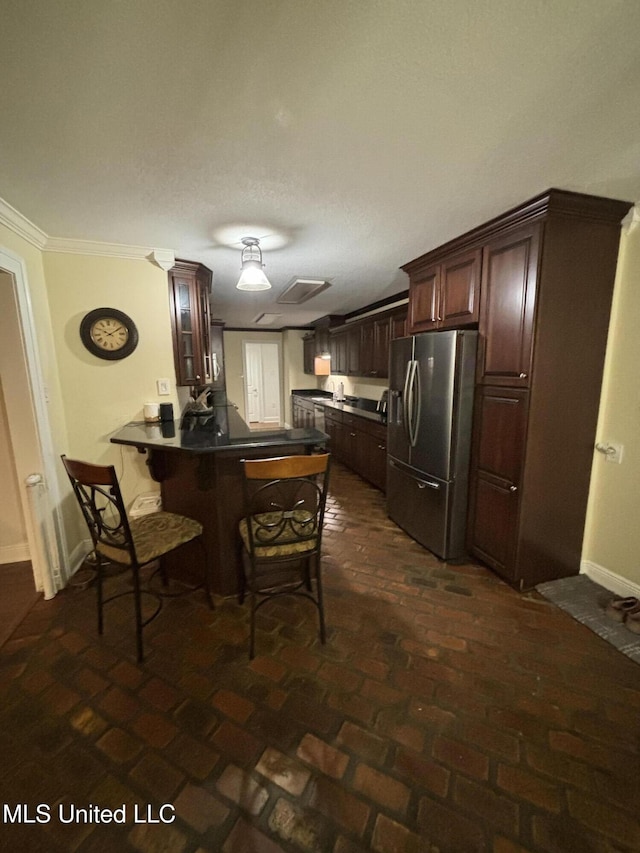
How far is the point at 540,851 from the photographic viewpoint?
41.2 inches

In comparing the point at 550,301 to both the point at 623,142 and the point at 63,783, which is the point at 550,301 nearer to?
the point at 623,142

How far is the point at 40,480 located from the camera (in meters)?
2.13

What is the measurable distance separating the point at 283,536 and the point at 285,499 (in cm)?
37

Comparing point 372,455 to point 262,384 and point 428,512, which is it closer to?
point 428,512

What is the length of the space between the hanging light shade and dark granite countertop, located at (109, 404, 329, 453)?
101cm

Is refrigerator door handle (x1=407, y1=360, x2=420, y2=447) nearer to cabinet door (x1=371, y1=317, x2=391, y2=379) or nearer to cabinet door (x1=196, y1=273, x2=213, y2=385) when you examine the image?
cabinet door (x1=371, y1=317, x2=391, y2=379)

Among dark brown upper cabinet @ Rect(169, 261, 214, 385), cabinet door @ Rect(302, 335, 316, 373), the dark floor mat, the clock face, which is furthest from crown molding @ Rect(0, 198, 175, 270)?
cabinet door @ Rect(302, 335, 316, 373)

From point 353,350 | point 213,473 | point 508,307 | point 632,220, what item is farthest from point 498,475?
point 353,350

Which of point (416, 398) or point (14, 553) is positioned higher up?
point (416, 398)

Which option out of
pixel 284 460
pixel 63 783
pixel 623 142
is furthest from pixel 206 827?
pixel 623 142

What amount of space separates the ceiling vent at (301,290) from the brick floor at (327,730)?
305 cm

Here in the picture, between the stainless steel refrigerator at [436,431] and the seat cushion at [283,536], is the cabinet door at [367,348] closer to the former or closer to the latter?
the stainless steel refrigerator at [436,431]

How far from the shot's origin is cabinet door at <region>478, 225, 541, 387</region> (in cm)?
200

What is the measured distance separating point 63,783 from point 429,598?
6.38 ft
